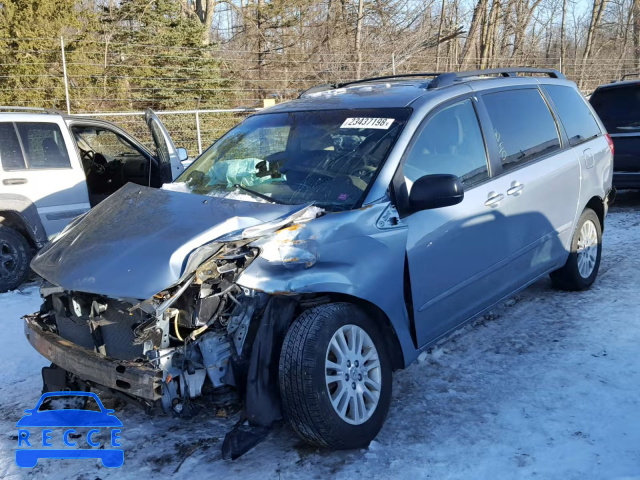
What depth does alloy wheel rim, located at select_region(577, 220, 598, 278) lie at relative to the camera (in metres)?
5.39

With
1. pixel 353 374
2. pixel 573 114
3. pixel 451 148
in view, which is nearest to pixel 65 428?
pixel 353 374

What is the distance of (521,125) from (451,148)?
1.00 metres

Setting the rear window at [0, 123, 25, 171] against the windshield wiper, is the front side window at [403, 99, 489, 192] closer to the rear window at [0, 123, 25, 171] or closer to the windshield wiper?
the windshield wiper

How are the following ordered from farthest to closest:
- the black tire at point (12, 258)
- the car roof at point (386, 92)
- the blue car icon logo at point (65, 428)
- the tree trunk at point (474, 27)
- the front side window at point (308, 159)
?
the tree trunk at point (474, 27) → the black tire at point (12, 258) → the car roof at point (386, 92) → the front side window at point (308, 159) → the blue car icon logo at point (65, 428)

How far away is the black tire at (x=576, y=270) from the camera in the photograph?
5277 mm

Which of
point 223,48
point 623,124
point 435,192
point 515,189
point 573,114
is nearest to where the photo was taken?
point 435,192

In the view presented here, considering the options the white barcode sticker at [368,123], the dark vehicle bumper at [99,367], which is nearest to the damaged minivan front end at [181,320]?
the dark vehicle bumper at [99,367]

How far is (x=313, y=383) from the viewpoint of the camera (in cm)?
291

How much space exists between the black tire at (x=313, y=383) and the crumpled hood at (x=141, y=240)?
1.95 ft

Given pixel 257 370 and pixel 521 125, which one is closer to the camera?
pixel 257 370

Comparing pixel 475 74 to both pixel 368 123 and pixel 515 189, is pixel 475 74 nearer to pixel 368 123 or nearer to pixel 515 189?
pixel 515 189

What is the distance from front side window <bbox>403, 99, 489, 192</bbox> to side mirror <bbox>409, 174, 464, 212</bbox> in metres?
0.12

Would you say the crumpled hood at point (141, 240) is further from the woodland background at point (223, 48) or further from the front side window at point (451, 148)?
the woodland background at point (223, 48)

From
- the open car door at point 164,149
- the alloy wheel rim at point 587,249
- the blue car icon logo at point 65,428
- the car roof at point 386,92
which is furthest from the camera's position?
the open car door at point 164,149
